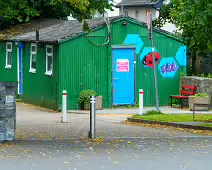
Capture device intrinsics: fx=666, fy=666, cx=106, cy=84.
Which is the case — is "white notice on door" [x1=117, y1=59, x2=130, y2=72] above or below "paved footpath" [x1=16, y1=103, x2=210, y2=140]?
above

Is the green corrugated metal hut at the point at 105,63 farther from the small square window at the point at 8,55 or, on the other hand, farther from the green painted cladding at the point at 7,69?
the small square window at the point at 8,55

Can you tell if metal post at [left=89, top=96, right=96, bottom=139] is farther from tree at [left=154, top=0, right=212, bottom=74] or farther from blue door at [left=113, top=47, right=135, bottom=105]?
blue door at [left=113, top=47, right=135, bottom=105]

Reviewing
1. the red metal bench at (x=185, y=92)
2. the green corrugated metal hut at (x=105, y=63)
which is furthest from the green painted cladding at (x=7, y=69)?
the red metal bench at (x=185, y=92)

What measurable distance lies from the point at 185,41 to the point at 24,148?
25.7 feet

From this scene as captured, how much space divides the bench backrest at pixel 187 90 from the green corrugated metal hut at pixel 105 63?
1.85 feet

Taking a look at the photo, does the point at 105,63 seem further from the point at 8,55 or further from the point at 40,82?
the point at 8,55

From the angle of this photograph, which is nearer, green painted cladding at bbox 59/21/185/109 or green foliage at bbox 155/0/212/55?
green foliage at bbox 155/0/212/55

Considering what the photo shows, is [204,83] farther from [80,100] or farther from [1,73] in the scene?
[1,73]

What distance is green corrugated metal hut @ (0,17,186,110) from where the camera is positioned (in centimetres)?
2670

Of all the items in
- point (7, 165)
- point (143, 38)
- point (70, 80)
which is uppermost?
point (143, 38)

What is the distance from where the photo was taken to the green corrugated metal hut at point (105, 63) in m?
26.7

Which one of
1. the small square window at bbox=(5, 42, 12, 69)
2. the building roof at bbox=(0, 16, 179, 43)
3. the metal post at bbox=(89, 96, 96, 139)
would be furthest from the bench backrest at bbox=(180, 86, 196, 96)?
the metal post at bbox=(89, 96, 96, 139)

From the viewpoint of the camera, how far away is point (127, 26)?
Answer: 27.6 metres

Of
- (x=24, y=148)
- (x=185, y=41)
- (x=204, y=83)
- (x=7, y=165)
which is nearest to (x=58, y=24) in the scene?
(x=204, y=83)
